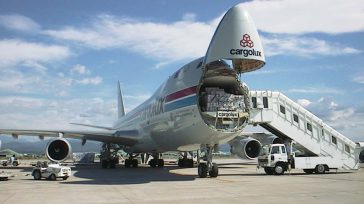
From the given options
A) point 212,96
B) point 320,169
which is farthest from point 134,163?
point 212,96

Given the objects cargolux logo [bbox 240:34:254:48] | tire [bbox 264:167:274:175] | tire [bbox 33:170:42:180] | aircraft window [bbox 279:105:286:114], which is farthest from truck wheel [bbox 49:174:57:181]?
aircraft window [bbox 279:105:286:114]

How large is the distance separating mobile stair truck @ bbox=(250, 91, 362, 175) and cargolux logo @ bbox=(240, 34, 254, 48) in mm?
7371

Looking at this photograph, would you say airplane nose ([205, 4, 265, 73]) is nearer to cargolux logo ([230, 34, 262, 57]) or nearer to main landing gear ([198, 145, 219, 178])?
cargolux logo ([230, 34, 262, 57])

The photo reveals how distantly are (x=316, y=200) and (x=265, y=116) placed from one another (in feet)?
38.0

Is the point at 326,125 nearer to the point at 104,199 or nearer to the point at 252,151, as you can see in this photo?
the point at 252,151

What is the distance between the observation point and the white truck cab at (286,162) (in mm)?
20172

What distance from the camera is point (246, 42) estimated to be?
14.2 meters

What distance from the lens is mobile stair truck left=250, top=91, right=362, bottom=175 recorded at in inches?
835

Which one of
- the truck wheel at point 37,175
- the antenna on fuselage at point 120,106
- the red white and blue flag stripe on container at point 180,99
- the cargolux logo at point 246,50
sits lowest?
the truck wheel at point 37,175

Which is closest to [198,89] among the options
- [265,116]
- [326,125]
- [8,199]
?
[265,116]

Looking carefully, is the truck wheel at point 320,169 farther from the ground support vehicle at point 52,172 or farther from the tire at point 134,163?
the tire at point 134,163

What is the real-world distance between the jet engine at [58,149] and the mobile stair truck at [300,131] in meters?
10.8

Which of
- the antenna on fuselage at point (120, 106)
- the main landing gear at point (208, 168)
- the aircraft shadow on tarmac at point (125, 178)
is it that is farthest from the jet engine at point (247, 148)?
the antenna on fuselage at point (120, 106)

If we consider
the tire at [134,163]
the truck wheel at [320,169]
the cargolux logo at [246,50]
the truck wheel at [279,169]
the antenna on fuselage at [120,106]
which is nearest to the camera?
the cargolux logo at [246,50]
